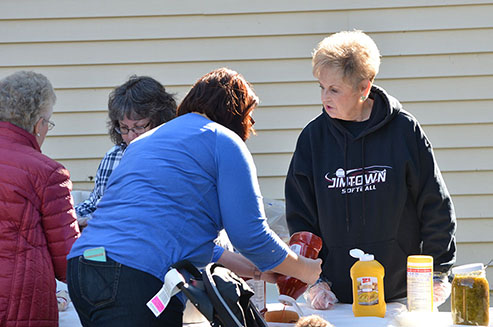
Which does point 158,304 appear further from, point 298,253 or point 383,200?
point 383,200

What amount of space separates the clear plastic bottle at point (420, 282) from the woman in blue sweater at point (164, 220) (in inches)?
19.9

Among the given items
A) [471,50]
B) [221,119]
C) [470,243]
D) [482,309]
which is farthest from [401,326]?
[471,50]

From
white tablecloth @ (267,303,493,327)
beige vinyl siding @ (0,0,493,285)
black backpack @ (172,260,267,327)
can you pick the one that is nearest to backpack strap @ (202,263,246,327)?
black backpack @ (172,260,267,327)

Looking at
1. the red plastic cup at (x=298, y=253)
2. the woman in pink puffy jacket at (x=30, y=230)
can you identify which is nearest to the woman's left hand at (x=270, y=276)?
the red plastic cup at (x=298, y=253)

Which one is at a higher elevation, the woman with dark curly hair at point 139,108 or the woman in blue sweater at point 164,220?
the woman with dark curly hair at point 139,108

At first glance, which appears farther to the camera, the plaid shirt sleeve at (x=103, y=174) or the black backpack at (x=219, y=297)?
the plaid shirt sleeve at (x=103, y=174)

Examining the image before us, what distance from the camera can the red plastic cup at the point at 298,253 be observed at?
97.7 inches

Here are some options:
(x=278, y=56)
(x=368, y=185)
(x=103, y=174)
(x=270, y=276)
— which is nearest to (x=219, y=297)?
(x=270, y=276)

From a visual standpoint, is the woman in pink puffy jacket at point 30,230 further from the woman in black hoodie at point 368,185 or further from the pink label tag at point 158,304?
the woman in black hoodie at point 368,185

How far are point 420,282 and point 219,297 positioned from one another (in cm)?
86

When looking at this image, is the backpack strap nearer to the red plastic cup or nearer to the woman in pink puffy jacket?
the red plastic cup

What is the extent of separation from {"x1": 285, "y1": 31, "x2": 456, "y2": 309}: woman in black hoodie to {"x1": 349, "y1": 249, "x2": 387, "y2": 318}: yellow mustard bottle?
0.22m

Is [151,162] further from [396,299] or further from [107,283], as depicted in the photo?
[396,299]

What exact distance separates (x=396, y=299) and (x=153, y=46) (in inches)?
104
